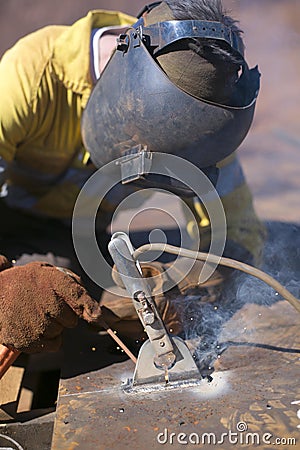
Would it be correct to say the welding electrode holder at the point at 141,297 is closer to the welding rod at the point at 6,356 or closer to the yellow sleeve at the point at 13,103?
the welding rod at the point at 6,356

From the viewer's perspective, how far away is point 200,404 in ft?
4.23

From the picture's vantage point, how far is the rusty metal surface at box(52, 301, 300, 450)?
1.18m

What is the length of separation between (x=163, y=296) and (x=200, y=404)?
0.31 meters

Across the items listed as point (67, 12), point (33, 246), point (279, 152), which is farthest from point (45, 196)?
point (67, 12)

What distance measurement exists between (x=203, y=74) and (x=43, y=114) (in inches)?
26.4

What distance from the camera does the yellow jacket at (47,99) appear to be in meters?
1.82

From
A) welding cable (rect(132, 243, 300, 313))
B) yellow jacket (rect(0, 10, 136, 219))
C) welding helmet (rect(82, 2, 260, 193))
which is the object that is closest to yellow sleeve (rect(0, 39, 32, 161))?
yellow jacket (rect(0, 10, 136, 219))

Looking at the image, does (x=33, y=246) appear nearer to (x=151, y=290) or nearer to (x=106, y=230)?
(x=106, y=230)

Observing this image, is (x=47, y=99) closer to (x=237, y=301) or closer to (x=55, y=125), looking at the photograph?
(x=55, y=125)

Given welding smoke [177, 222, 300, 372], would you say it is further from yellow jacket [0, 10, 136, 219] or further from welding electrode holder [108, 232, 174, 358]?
yellow jacket [0, 10, 136, 219]

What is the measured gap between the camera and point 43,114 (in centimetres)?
190

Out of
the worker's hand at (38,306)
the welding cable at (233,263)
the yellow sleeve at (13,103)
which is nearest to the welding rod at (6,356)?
the worker's hand at (38,306)

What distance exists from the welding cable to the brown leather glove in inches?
4.1

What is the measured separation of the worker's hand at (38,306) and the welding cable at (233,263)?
6.5 inches
